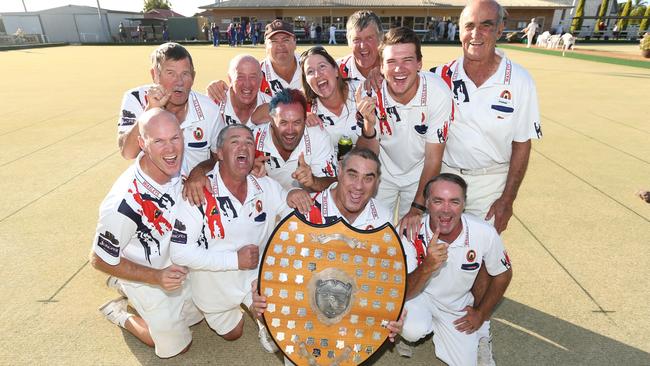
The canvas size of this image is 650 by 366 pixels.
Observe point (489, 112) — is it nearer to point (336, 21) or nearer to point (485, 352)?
point (485, 352)

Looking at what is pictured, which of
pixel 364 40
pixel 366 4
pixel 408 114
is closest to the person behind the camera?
pixel 408 114

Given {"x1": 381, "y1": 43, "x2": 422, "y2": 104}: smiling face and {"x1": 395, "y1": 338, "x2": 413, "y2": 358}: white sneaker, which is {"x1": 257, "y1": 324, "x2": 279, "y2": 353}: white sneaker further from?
{"x1": 381, "y1": 43, "x2": 422, "y2": 104}: smiling face

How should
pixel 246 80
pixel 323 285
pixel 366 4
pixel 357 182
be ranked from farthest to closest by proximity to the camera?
pixel 366 4
pixel 246 80
pixel 357 182
pixel 323 285

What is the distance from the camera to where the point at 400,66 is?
3.05 m

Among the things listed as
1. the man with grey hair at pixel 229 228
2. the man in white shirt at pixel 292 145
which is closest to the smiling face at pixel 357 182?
the man with grey hair at pixel 229 228

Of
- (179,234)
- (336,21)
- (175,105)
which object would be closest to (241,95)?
(175,105)

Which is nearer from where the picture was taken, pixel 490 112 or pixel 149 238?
pixel 149 238

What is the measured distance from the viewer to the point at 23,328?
3246 millimetres

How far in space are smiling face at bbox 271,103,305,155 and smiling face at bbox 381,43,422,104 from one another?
2.62ft

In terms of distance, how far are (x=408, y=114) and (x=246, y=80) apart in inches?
64.9

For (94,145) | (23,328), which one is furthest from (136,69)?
(23,328)

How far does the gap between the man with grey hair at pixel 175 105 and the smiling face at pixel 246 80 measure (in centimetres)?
30

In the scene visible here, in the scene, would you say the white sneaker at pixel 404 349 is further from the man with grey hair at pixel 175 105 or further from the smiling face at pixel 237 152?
the man with grey hair at pixel 175 105

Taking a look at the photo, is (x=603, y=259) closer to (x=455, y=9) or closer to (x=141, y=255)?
(x=141, y=255)
